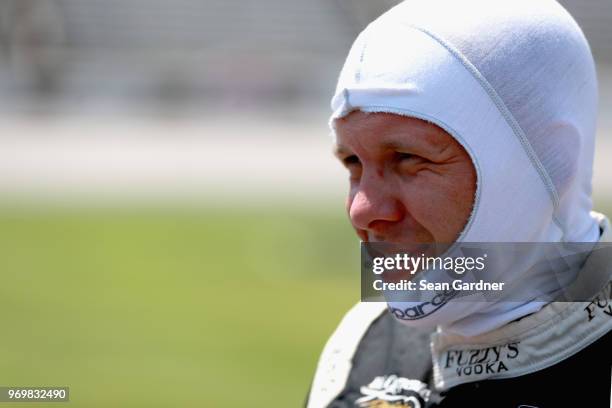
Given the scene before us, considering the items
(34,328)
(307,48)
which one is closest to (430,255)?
(34,328)

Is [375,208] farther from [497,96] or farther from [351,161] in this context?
[497,96]

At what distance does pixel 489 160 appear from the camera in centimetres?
210

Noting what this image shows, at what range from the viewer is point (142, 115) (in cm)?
2480

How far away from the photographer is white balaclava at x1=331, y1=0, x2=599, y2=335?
6.87 ft

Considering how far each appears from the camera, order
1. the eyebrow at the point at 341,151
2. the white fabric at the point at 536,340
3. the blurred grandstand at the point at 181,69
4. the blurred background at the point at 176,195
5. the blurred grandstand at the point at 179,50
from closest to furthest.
Answer: the white fabric at the point at 536,340 < the eyebrow at the point at 341,151 < the blurred background at the point at 176,195 < the blurred grandstand at the point at 181,69 < the blurred grandstand at the point at 179,50

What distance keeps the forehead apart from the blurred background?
15.9ft

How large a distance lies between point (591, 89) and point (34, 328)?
7.25 metres

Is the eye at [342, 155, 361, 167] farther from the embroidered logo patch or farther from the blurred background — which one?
the blurred background

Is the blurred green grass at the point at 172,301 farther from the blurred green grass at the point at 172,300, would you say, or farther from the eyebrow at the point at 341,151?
the eyebrow at the point at 341,151

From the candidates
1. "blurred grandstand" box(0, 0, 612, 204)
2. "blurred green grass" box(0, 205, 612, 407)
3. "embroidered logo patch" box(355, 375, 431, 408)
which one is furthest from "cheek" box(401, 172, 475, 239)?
"blurred grandstand" box(0, 0, 612, 204)

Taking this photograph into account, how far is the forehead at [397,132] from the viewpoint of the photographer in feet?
6.89

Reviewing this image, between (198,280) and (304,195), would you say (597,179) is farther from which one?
(198,280)

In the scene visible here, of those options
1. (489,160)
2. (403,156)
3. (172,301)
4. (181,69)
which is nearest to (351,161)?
(403,156)

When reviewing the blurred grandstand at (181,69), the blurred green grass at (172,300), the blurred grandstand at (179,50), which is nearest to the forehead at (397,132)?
the blurred green grass at (172,300)
